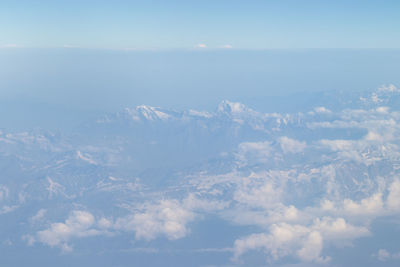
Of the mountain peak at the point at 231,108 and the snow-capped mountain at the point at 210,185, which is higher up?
the mountain peak at the point at 231,108

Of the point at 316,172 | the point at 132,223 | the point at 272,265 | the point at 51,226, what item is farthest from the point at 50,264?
the point at 316,172

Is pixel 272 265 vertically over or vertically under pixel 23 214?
under

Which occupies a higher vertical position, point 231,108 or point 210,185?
point 231,108

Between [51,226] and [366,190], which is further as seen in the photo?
[366,190]

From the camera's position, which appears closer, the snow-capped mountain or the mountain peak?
the snow-capped mountain

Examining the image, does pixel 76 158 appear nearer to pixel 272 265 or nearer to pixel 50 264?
pixel 50 264

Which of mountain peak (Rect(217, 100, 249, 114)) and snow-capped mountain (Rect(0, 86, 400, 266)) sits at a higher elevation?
mountain peak (Rect(217, 100, 249, 114))

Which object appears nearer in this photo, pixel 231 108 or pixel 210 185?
pixel 210 185

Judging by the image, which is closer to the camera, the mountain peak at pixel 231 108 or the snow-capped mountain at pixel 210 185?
the snow-capped mountain at pixel 210 185

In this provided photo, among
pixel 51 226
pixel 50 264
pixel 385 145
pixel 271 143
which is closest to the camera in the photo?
pixel 50 264

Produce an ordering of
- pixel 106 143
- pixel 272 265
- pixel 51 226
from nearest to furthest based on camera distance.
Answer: pixel 272 265 → pixel 51 226 → pixel 106 143

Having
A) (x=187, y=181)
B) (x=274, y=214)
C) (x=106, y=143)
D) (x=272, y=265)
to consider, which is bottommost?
(x=272, y=265)
